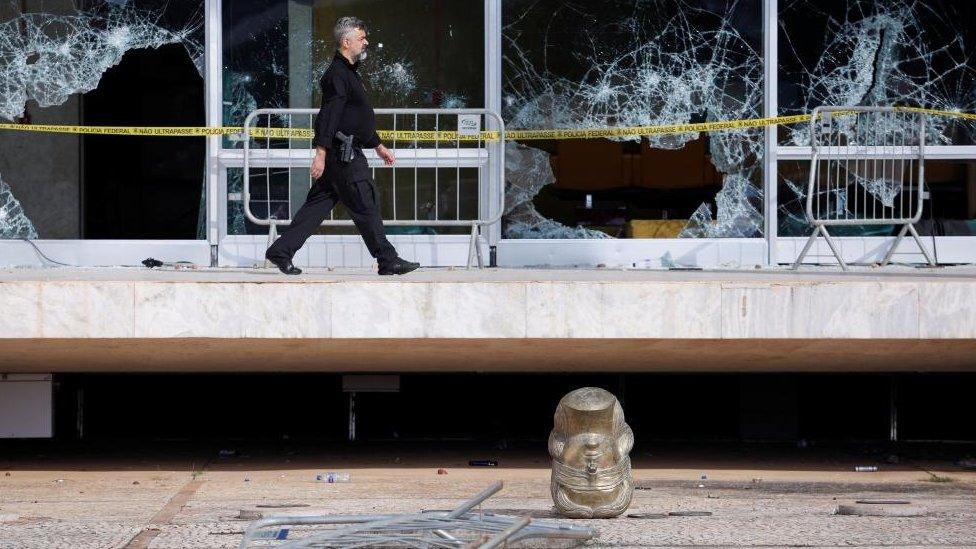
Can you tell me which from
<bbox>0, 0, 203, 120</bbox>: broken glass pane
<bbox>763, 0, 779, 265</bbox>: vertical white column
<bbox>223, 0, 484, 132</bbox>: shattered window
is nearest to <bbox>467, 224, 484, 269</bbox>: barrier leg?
<bbox>223, 0, 484, 132</bbox>: shattered window

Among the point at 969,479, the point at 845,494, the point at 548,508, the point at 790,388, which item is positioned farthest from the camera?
the point at 790,388

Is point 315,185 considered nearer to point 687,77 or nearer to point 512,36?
point 512,36

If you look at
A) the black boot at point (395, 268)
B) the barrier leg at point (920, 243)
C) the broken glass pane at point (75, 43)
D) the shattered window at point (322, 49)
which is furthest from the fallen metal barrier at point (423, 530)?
the broken glass pane at point (75, 43)

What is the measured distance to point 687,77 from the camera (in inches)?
416

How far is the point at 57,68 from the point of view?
10453mm

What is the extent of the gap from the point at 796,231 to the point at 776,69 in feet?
4.08

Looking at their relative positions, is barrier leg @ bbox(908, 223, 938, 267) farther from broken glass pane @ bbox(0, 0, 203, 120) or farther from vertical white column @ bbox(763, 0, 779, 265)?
broken glass pane @ bbox(0, 0, 203, 120)

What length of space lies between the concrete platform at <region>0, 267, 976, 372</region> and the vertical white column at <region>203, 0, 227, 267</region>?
2537 millimetres

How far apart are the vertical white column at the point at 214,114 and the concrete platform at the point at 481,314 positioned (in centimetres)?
254

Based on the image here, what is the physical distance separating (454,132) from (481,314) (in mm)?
2929

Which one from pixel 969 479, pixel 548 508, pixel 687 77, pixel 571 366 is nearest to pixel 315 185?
pixel 571 366

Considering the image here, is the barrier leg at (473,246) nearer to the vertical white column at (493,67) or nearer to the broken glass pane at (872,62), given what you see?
the vertical white column at (493,67)

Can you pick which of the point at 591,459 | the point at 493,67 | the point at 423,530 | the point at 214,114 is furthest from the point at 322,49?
the point at 423,530

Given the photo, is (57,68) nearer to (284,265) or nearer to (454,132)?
(454,132)
